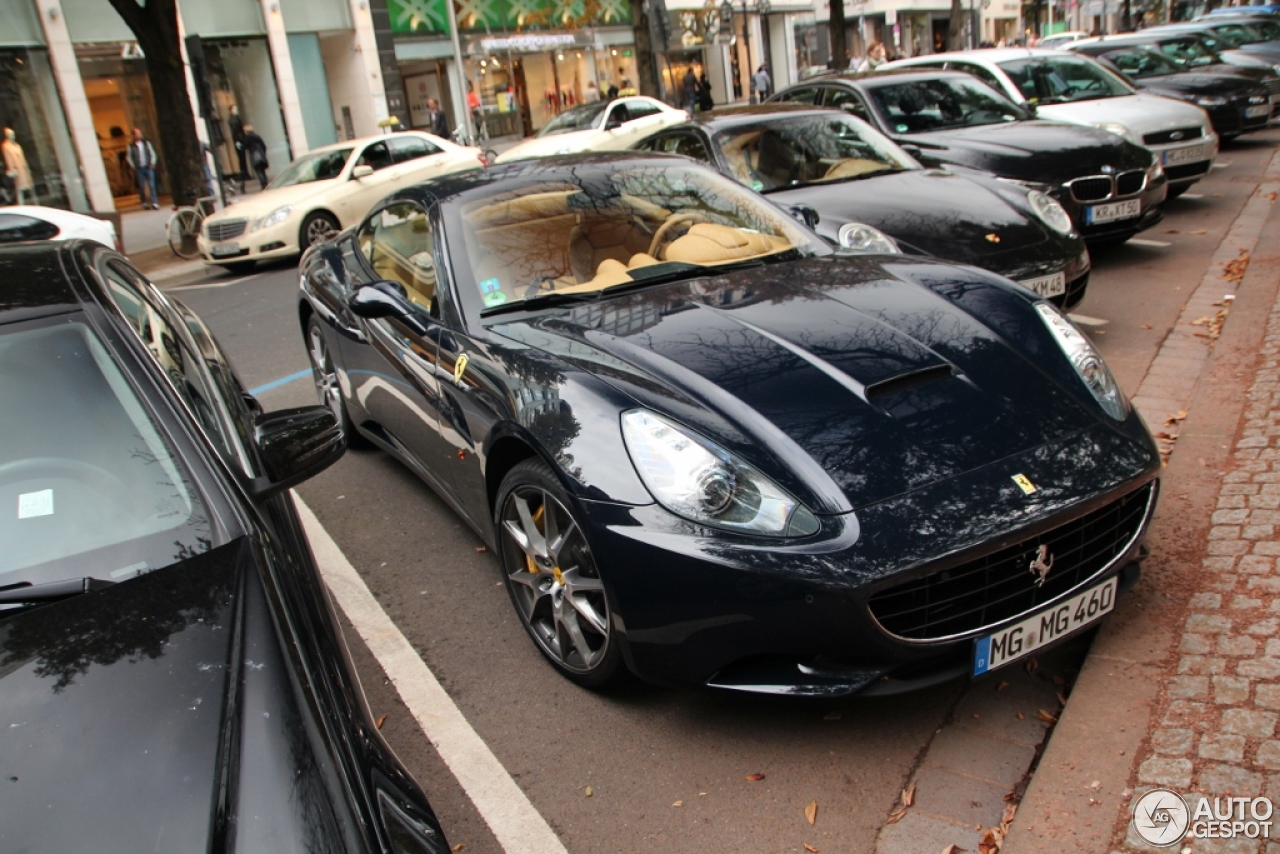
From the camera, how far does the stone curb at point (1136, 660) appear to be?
252cm

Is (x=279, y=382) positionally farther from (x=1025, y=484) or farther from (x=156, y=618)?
(x=1025, y=484)

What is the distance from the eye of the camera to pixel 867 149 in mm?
7219

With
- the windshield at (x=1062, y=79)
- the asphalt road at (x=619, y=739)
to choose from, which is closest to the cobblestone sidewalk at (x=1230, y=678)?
the asphalt road at (x=619, y=739)

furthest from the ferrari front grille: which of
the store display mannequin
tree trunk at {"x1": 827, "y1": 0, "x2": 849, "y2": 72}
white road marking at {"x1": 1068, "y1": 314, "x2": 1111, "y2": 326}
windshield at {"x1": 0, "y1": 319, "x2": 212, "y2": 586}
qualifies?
tree trunk at {"x1": 827, "y1": 0, "x2": 849, "y2": 72}

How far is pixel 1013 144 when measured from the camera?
315 inches

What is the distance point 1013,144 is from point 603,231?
16.2 feet

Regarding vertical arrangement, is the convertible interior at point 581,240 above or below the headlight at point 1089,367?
above

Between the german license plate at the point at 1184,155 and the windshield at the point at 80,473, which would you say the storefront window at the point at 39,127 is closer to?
the german license plate at the point at 1184,155

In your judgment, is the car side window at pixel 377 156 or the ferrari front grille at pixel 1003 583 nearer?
the ferrari front grille at pixel 1003 583

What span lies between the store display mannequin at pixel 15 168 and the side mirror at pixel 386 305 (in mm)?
19473

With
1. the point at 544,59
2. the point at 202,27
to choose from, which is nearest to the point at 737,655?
the point at 202,27

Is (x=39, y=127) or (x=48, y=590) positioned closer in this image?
(x=48, y=590)

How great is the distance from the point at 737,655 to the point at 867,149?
17.2 feet

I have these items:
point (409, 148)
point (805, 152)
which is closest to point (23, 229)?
point (409, 148)
